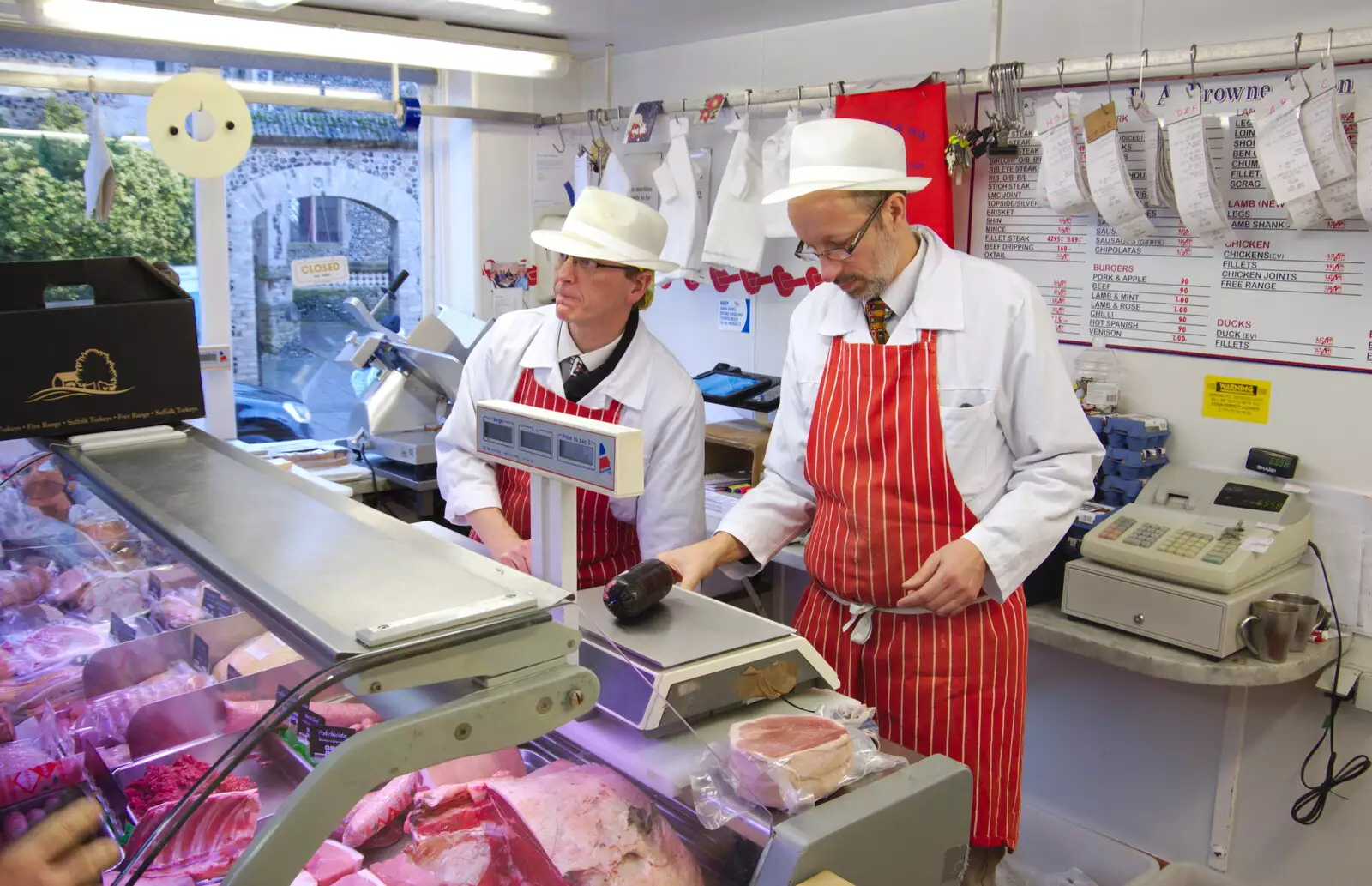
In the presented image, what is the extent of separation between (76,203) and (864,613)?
3534 millimetres

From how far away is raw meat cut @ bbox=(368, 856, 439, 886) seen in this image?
1.37 metres

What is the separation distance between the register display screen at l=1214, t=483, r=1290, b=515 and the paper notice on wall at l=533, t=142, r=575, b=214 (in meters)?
3.21

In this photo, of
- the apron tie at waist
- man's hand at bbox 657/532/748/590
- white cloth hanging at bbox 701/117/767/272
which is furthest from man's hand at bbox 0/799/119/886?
white cloth hanging at bbox 701/117/767/272

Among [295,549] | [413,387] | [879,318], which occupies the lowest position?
[413,387]

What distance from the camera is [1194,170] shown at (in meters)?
2.88

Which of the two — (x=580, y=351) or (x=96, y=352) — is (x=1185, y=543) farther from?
(x=96, y=352)

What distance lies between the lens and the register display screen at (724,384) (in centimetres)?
392

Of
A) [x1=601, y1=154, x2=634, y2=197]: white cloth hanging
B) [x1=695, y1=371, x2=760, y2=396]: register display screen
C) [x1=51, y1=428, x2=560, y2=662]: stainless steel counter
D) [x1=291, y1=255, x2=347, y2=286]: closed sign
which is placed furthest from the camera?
[x1=291, y1=255, x2=347, y2=286]: closed sign

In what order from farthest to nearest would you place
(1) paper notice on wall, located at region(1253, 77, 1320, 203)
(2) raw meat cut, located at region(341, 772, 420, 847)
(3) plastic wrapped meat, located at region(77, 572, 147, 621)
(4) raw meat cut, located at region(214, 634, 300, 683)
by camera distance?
(1) paper notice on wall, located at region(1253, 77, 1320, 203) < (3) plastic wrapped meat, located at region(77, 572, 147, 621) < (4) raw meat cut, located at region(214, 634, 300, 683) < (2) raw meat cut, located at region(341, 772, 420, 847)

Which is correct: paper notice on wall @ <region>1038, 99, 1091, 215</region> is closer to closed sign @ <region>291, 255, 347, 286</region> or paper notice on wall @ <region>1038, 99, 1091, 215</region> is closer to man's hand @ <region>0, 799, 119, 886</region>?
man's hand @ <region>0, 799, 119, 886</region>

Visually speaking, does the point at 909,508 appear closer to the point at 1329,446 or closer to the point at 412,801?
the point at 412,801

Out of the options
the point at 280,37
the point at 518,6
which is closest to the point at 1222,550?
the point at 518,6

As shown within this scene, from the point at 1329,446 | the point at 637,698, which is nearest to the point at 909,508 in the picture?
the point at 637,698

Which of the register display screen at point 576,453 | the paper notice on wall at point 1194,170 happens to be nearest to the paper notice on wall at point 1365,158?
the paper notice on wall at point 1194,170
